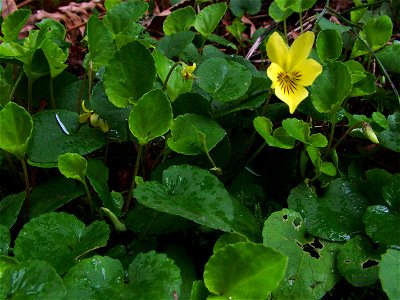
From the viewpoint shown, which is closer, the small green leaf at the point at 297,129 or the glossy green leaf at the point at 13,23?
the small green leaf at the point at 297,129

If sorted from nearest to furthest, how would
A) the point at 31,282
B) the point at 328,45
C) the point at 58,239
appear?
the point at 31,282 → the point at 58,239 → the point at 328,45

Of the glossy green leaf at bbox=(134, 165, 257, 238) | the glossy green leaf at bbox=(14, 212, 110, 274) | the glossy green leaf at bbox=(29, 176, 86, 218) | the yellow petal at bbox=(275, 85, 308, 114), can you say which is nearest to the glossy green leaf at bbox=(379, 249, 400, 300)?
the glossy green leaf at bbox=(134, 165, 257, 238)

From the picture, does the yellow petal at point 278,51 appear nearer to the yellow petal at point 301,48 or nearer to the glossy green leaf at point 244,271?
the yellow petal at point 301,48

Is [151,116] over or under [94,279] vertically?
over

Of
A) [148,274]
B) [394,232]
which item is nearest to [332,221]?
[394,232]

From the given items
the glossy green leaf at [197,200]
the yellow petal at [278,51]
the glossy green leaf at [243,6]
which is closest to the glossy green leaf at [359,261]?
the glossy green leaf at [197,200]

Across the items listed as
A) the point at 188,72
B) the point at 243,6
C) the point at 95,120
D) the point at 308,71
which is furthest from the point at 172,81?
the point at 243,6

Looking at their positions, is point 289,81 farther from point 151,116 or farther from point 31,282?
point 31,282
